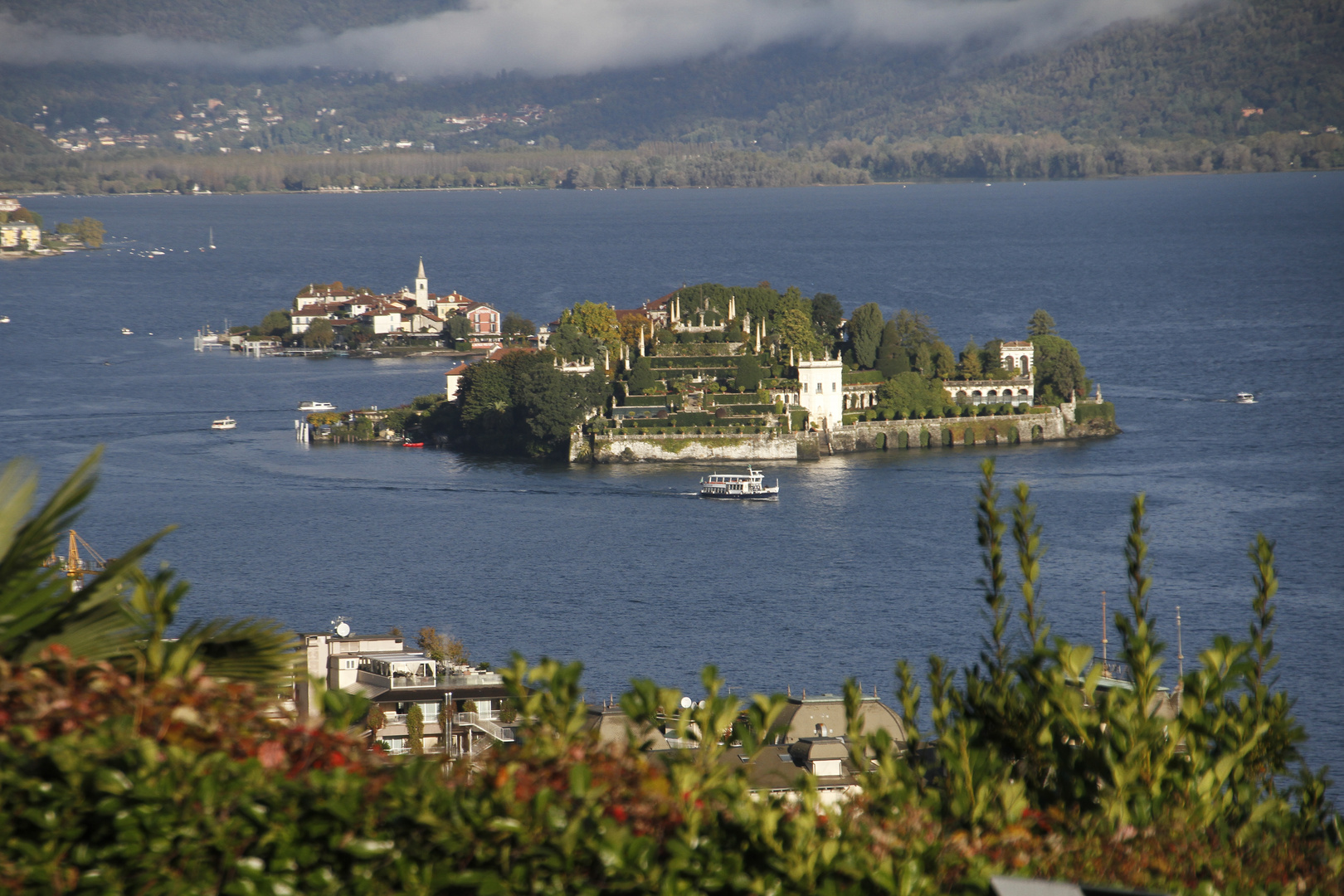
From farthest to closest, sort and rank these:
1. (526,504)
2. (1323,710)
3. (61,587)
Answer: (526,504), (1323,710), (61,587)

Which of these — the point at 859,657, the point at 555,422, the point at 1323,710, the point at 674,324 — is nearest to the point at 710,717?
the point at 1323,710

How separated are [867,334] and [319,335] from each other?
121ft

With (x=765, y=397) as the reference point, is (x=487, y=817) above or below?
above

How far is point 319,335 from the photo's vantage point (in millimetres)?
94500

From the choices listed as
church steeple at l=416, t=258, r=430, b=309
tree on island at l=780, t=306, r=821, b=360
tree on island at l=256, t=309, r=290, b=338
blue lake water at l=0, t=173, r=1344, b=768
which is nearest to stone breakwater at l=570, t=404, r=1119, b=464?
blue lake water at l=0, t=173, r=1344, b=768

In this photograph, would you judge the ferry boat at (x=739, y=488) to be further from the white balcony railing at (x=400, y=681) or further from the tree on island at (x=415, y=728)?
the tree on island at (x=415, y=728)

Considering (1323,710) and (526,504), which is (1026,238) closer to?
(526,504)

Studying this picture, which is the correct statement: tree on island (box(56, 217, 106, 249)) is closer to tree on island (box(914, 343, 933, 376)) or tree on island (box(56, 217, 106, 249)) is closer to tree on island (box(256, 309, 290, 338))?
tree on island (box(256, 309, 290, 338))

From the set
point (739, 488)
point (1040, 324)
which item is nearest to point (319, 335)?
point (1040, 324)

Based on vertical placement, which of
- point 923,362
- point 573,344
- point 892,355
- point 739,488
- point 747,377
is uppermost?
point 573,344

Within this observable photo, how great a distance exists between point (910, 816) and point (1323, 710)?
24.9 m

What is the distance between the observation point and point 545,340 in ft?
262

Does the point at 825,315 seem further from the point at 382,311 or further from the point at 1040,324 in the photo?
the point at 382,311

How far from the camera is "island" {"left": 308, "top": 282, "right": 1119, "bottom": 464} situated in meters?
60.8
